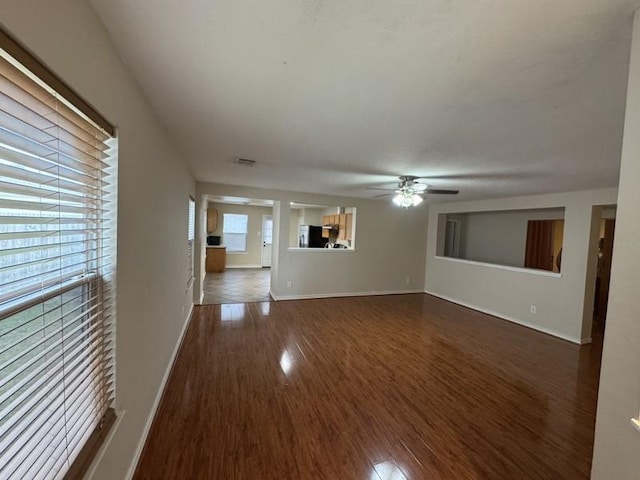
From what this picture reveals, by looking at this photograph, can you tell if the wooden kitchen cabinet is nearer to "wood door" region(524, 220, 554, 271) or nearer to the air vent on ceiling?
"wood door" region(524, 220, 554, 271)

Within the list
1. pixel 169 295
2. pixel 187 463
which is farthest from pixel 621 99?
pixel 169 295

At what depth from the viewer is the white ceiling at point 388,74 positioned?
37.8 inches

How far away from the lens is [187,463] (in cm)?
174

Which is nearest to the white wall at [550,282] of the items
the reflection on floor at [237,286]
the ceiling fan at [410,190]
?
the ceiling fan at [410,190]

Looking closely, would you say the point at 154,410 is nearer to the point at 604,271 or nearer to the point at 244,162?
the point at 244,162

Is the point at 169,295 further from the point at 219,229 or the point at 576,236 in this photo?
the point at 219,229

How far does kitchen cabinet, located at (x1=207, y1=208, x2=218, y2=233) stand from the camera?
27.1ft

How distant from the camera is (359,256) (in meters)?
6.23

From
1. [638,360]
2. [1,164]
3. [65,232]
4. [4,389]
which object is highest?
[1,164]

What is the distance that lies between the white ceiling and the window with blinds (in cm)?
51

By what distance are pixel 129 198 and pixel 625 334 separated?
214 cm

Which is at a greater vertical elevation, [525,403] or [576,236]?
[576,236]

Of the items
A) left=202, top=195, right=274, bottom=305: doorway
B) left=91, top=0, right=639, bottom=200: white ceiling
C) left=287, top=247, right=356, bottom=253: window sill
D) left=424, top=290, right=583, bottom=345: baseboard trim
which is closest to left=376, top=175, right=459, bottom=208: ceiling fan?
left=91, top=0, right=639, bottom=200: white ceiling

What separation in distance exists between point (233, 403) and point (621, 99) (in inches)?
129
